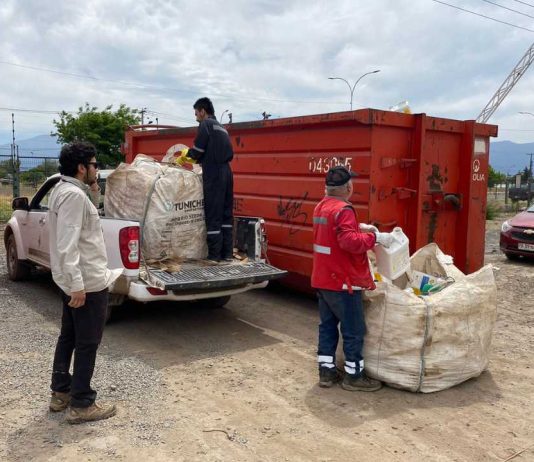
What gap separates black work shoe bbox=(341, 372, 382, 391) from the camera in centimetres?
412

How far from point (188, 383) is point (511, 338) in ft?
11.2

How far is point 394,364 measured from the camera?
4090 mm

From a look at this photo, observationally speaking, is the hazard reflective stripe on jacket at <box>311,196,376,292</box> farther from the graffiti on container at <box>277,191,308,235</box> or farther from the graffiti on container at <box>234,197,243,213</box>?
the graffiti on container at <box>234,197,243,213</box>

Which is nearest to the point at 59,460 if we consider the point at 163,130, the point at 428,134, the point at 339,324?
the point at 339,324

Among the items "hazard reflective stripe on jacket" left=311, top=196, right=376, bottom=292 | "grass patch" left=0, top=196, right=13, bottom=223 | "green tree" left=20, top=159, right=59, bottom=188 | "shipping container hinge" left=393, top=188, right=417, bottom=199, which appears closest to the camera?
"hazard reflective stripe on jacket" left=311, top=196, right=376, bottom=292

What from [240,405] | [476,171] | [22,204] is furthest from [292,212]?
[22,204]

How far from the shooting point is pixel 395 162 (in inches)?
230

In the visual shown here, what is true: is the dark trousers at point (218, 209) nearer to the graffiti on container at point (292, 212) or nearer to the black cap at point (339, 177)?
the graffiti on container at point (292, 212)

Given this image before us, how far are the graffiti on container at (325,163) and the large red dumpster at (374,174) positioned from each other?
0.01 meters

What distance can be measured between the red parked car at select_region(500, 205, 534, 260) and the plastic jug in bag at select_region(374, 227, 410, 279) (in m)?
6.76

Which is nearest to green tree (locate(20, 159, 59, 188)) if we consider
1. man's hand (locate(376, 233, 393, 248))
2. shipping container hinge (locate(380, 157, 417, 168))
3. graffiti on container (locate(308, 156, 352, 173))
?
graffiti on container (locate(308, 156, 352, 173))

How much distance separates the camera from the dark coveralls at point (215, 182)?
5.82 m

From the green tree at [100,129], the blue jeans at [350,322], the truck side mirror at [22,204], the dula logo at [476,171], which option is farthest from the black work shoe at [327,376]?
the green tree at [100,129]

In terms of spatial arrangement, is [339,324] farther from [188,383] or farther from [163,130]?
[163,130]
